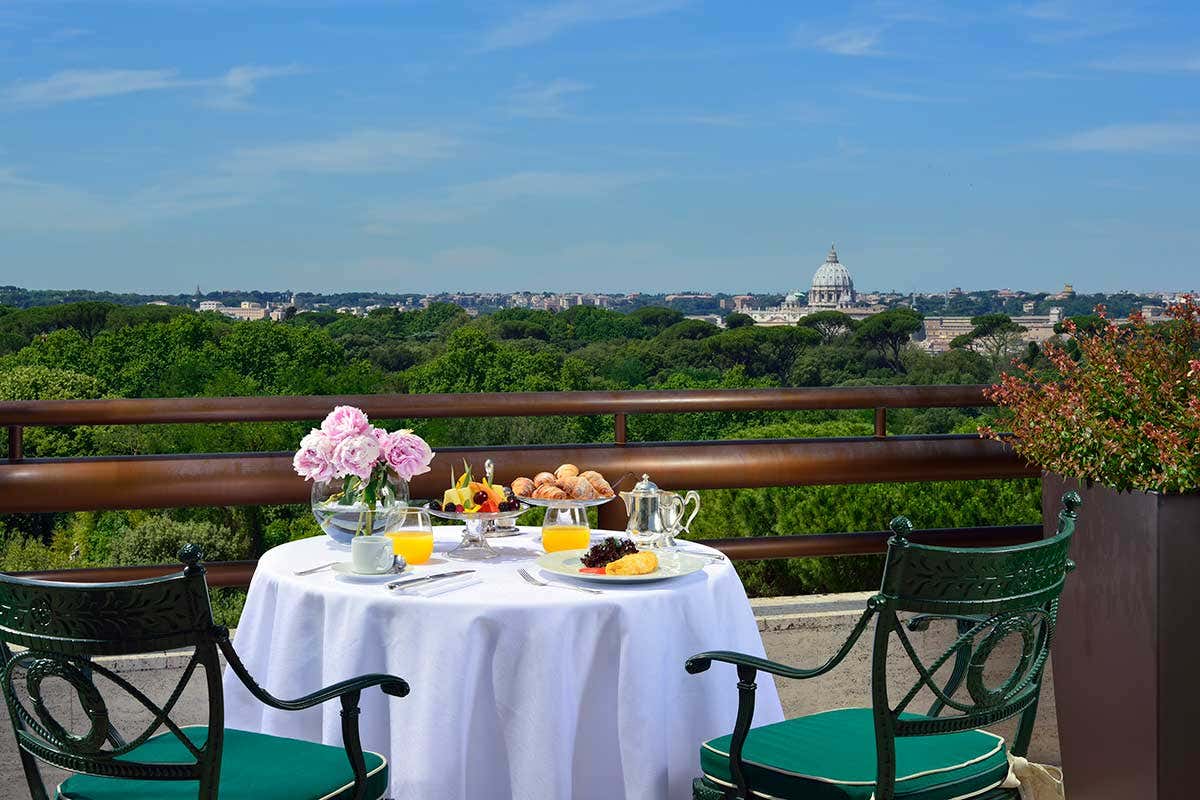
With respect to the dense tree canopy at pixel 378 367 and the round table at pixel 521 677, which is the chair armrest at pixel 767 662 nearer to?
the round table at pixel 521 677

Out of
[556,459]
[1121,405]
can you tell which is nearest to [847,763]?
[1121,405]

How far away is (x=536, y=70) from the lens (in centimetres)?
5200

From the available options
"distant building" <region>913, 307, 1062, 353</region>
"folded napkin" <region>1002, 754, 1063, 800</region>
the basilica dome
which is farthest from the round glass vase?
the basilica dome

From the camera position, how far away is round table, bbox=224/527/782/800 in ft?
6.73

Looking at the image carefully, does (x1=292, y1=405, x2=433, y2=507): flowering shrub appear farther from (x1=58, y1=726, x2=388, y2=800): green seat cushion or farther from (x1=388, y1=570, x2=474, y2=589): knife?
(x1=58, y1=726, x2=388, y2=800): green seat cushion

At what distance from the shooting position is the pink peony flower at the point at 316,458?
231 cm

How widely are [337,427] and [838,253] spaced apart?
41723 millimetres

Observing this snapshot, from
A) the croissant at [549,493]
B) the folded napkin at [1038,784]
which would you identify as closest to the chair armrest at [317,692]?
the croissant at [549,493]

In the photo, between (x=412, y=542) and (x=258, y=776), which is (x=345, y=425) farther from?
(x=258, y=776)

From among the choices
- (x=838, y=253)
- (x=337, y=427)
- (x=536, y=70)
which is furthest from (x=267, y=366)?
(x=337, y=427)

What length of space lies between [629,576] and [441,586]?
12.6 inches

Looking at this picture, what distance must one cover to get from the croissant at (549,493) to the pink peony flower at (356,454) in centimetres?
36

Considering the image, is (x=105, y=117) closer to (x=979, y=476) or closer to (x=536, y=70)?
(x=536, y=70)

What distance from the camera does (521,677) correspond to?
206 centimetres
